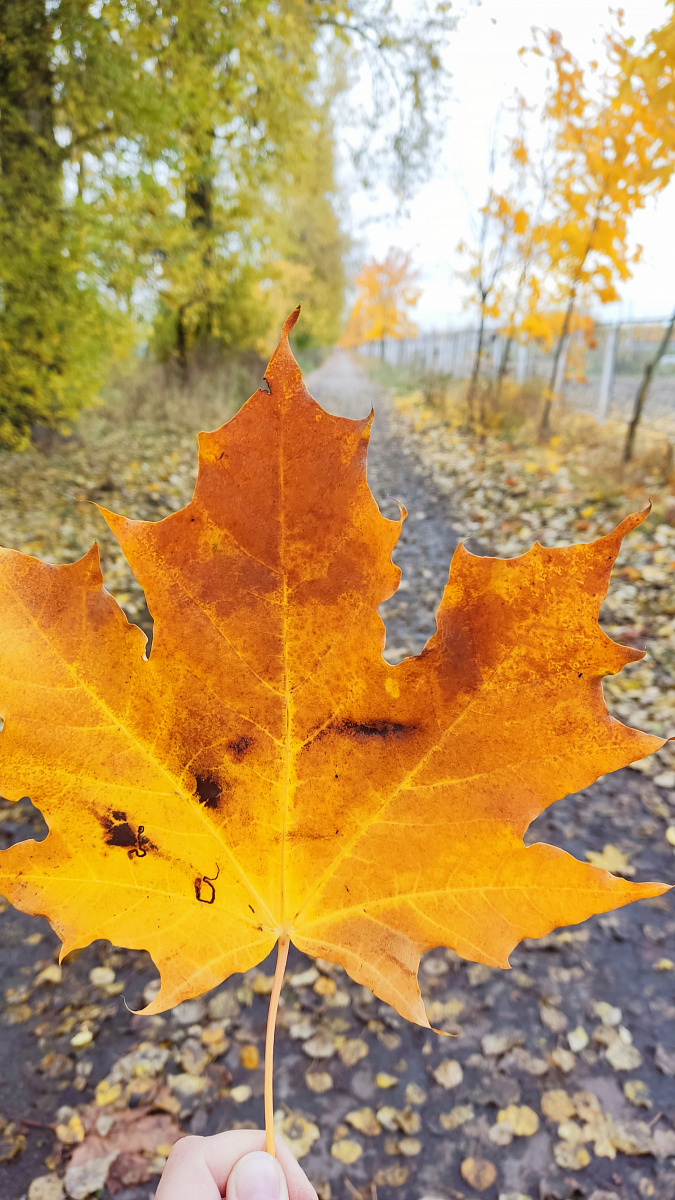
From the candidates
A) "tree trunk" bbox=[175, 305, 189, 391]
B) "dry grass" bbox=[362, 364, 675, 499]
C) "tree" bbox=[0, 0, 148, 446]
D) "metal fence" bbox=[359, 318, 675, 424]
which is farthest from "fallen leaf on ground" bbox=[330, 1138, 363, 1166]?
"tree trunk" bbox=[175, 305, 189, 391]

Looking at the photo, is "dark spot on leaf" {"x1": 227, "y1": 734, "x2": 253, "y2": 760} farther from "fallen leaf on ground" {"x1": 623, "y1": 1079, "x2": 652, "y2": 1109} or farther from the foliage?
the foliage

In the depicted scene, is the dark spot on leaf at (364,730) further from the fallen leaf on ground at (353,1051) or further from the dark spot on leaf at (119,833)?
the fallen leaf on ground at (353,1051)

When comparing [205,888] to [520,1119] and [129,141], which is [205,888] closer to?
[520,1119]

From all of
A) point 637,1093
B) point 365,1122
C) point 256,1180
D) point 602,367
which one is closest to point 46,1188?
point 365,1122

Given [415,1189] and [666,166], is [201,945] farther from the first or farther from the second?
[666,166]

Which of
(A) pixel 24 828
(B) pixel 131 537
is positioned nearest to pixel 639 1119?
(B) pixel 131 537

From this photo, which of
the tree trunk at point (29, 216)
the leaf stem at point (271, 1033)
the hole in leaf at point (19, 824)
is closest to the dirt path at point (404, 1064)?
the hole in leaf at point (19, 824)
